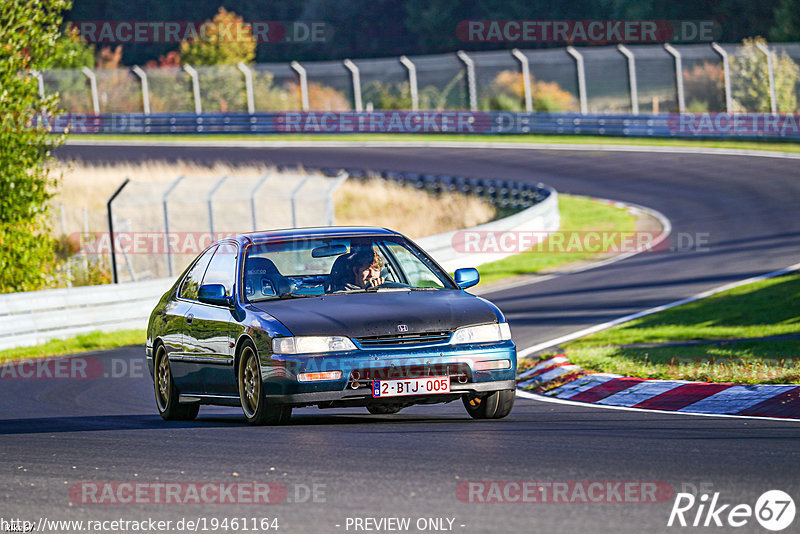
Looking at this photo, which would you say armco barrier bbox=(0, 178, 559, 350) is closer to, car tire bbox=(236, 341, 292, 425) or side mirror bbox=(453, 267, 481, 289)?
car tire bbox=(236, 341, 292, 425)

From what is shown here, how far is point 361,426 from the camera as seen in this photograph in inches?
346

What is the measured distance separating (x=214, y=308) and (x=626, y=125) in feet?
118

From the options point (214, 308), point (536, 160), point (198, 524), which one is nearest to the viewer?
point (198, 524)

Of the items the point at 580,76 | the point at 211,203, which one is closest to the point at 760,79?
the point at 580,76

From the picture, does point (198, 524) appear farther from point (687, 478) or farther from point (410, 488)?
point (687, 478)

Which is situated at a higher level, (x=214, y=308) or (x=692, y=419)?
(x=214, y=308)

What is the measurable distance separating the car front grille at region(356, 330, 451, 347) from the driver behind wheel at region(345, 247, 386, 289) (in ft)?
3.53

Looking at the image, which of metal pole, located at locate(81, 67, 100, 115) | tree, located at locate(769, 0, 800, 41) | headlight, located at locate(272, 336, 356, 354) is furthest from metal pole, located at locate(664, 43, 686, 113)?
headlight, located at locate(272, 336, 356, 354)

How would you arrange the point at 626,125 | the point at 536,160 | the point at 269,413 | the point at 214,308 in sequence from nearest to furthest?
the point at 269,413
the point at 214,308
the point at 536,160
the point at 626,125

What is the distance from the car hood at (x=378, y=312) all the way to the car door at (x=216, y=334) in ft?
1.49

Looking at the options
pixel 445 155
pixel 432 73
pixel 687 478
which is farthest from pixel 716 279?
pixel 432 73

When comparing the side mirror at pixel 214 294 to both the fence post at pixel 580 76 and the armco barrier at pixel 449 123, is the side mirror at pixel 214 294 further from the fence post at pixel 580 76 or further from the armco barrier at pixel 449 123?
the fence post at pixel 580 76

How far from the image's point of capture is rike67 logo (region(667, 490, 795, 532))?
5.37m

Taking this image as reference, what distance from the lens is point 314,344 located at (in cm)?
838
